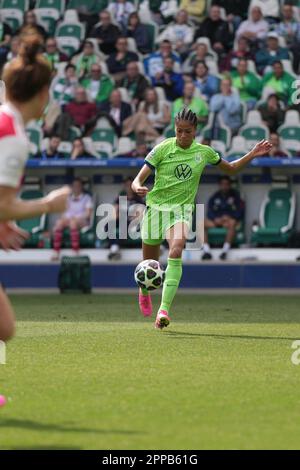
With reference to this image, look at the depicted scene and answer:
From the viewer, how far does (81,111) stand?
2320cm

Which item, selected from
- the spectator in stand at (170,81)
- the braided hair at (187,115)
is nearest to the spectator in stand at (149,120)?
the spectator in stand at (170,81)

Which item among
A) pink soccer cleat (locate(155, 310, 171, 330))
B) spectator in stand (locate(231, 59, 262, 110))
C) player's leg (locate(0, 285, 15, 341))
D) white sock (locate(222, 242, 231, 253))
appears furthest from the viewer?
spectator in stand (locate(231, 59, 262, 110))

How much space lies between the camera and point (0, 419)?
7031 millimetres

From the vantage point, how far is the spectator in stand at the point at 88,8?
2534 centimetres

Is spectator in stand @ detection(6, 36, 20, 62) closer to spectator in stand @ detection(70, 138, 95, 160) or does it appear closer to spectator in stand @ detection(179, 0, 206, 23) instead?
spectator in stand @ detection(70, 138, 95, 160)

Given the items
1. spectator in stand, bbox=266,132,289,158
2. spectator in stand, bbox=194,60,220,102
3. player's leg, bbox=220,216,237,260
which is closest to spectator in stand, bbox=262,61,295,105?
spectator in stand, bbox=266,132,289,158

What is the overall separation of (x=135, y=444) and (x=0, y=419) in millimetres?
1135

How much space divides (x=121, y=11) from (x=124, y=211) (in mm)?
5192

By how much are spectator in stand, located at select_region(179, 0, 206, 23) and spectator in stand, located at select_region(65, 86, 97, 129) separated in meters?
3.12

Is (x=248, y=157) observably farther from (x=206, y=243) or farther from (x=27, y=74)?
(x=206, y=243)

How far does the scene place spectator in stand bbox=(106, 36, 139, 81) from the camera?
23922 mm

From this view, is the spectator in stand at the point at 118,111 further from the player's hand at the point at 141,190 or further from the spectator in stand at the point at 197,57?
the player's hand at the point at 141,190

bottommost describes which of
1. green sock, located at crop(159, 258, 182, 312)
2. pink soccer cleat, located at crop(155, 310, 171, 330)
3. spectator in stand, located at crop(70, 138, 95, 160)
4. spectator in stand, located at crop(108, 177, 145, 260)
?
pink soccer cleat, located at crop(155, 310, 171, 330)

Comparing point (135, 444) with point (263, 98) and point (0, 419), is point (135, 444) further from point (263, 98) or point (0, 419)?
point (263, 98)
